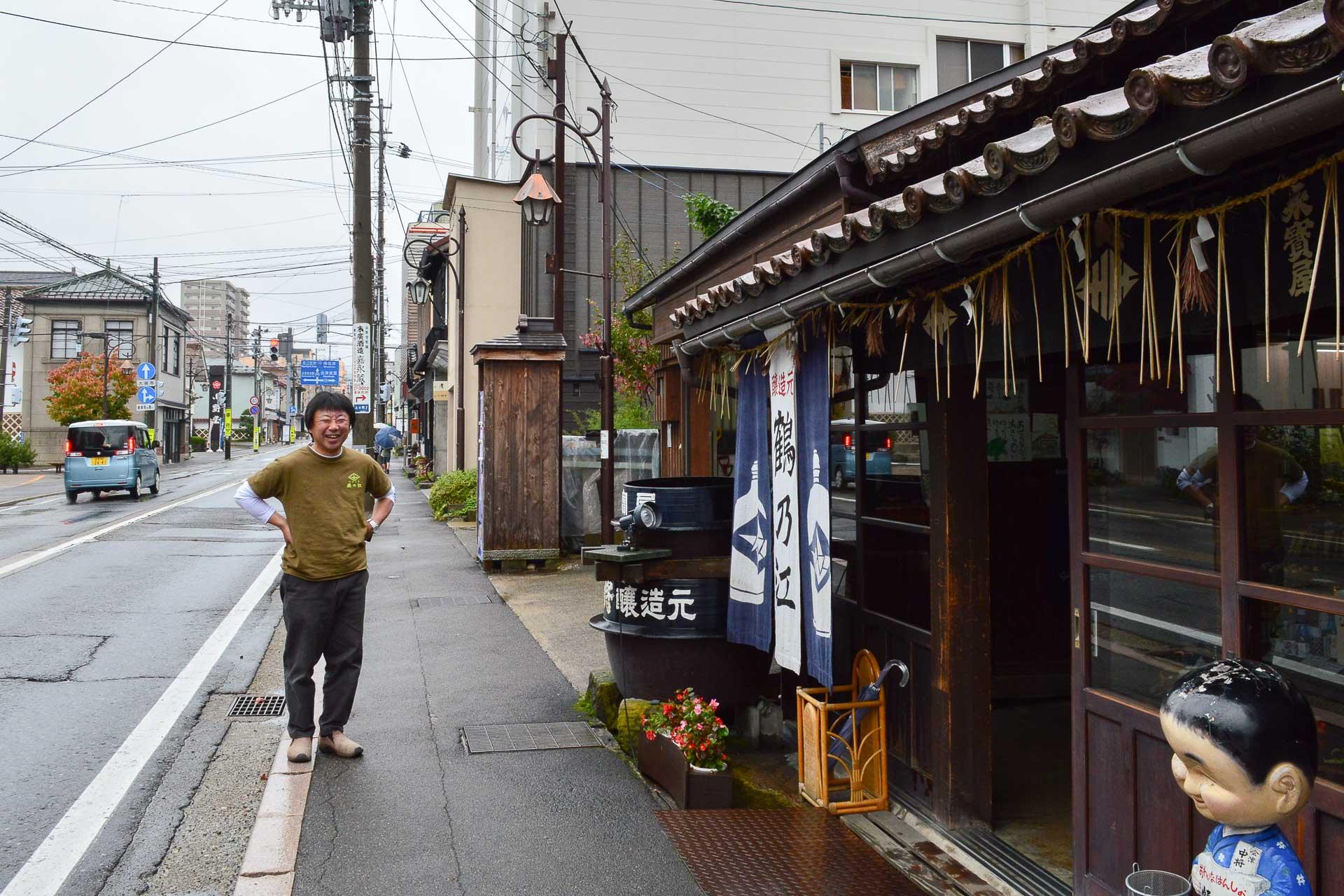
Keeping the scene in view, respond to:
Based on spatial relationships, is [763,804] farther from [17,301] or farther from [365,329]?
[17,301]

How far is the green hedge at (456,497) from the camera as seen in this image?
2134 cm

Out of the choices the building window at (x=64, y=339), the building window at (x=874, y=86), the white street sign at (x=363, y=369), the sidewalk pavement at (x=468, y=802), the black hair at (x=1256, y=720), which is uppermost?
the building window at (x=874, y=86)

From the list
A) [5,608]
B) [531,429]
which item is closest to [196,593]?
[5,608]

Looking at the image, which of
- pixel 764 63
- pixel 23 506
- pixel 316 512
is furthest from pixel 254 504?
pixel 23 506

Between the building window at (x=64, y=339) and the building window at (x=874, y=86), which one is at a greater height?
the building window at (x=874, y=86)

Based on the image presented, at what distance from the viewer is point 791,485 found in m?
5.47

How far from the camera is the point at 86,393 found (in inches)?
1857

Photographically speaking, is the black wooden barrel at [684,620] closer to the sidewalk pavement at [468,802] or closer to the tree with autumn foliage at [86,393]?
the sidewalk pavement at [468,802]

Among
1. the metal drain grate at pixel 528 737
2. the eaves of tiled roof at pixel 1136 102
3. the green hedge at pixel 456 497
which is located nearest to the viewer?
the eaves of tiled roof at pixel 1136 102

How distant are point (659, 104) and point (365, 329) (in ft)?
35.0

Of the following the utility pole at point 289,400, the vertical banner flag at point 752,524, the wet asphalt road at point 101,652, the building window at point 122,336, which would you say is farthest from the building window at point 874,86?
the utility pole at point 289,400

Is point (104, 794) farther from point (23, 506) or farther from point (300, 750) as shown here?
point (23, 506)

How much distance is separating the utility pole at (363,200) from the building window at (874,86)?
12131mm

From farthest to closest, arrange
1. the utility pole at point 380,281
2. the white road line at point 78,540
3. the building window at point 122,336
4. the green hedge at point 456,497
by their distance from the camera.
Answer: the building window at point 122,336, the utility pole at point 380,281, the green hedge at point 456,497, the white road line at point 78,540
